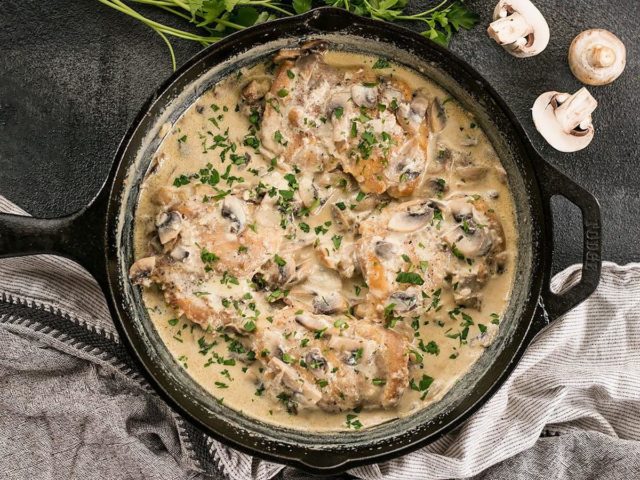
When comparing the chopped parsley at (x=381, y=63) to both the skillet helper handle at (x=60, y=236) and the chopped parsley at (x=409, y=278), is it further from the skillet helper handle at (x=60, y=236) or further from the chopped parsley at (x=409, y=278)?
the skillet helper handle at (x=60, y=236)

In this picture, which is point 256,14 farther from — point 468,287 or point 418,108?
point 468,287

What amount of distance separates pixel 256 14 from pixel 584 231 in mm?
1771

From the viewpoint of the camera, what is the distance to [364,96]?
360 cm

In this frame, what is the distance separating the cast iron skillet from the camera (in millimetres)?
3389

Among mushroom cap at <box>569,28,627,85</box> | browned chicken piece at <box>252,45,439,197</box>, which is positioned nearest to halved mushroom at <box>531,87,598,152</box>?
mushroom cap at <box>569,28,627,85</box>

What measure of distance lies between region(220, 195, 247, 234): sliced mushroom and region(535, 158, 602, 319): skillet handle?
130 cm

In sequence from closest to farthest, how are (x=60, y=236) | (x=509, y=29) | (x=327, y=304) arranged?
(x=60, y=236) < (x=327, y=304) < (x=509, y=29)

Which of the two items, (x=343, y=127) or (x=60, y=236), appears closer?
(x=60, y=236)

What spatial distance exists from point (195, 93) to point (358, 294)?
118 cm

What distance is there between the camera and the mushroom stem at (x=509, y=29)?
382 centimetres

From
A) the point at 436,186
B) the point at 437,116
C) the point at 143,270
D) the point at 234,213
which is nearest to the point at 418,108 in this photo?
the point at 437,116

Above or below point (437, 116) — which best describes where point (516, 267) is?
below

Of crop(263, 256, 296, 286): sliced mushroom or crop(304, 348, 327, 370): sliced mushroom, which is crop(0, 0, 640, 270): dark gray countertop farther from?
crop(304, 348, 327, 370): sliced mushroom

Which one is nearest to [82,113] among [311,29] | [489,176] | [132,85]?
[132,85]
